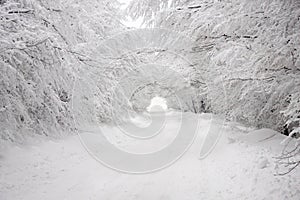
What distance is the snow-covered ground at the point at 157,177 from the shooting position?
5480 mm

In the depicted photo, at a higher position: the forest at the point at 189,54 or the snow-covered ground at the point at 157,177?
the forest at the point at 189,54

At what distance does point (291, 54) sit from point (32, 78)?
580 centimetres

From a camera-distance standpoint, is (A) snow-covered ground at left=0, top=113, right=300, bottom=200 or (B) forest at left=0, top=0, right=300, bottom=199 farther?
(A) snow-covered ground at left=0, top=113, right=300, bottom=200

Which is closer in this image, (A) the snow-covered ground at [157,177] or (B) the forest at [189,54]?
(B) the forest at [189,54]

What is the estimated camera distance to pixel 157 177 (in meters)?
7.42

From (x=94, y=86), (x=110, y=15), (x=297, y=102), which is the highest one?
(x=110, y=15)

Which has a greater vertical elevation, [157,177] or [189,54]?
[189,54]

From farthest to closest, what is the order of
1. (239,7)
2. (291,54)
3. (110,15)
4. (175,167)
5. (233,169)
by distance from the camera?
1. (110,15)
2. (175,167)
3. (233,169)
4. (239,7)
5. (291,54)

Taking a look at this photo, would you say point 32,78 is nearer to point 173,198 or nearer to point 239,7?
point 173,198

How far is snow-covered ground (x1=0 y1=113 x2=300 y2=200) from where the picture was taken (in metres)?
5.48

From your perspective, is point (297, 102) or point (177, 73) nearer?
point (297, 102)

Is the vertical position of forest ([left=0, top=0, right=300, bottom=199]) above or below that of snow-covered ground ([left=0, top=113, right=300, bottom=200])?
above

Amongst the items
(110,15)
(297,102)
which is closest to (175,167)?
(297,102)

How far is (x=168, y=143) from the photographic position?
1244cm
